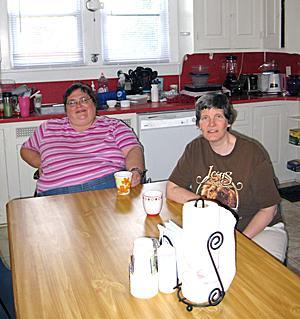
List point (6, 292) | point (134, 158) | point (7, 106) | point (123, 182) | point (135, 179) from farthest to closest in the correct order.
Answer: point (7, 106), point (134, 158), point (135, 179), point (123, 182), point (6, 292)

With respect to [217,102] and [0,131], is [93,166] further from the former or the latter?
[0,131]

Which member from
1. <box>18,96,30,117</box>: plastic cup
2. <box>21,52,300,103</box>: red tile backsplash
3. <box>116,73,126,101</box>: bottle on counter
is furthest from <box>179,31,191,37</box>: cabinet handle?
<box>18,96,30,117</box>: plastic cup

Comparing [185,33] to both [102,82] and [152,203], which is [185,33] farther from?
[152,203]

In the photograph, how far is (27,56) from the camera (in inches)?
175

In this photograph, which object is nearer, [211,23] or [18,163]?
[18,163]

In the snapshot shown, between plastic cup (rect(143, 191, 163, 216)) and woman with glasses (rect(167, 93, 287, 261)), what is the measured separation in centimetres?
17

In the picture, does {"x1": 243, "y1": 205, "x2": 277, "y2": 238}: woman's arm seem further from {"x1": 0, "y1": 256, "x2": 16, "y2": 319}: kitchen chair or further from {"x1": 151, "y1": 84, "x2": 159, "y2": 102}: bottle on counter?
{"x1": 151, "y1": 84, "x2": 159, "y2": 102}: bottle on counter

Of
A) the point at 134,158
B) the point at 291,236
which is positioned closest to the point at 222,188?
the point at 134,158

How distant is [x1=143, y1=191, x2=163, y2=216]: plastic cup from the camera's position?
2020 mm

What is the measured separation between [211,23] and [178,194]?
2732 mm

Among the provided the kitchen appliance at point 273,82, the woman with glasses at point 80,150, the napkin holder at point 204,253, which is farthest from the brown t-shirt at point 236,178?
the kitchen appliance at point 273,82

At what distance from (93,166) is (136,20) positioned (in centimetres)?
235

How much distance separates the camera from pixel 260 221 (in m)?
2.18

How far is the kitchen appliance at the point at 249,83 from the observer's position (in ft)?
16.0
